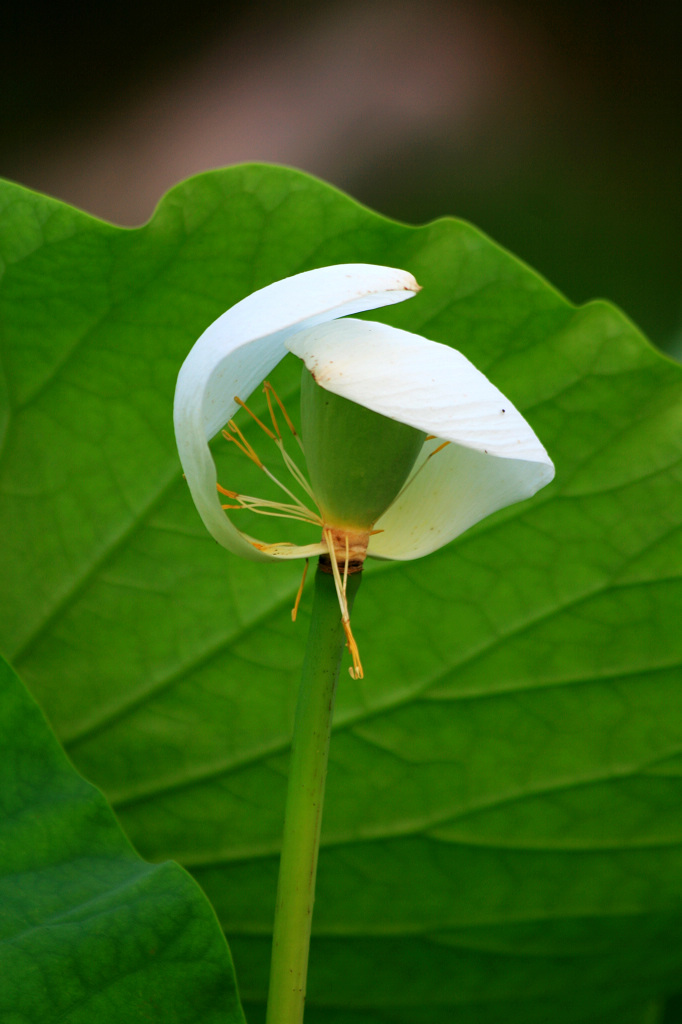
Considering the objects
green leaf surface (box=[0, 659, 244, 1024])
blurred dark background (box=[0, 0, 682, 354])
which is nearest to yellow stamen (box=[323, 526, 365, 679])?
green leaf surface (box=[0, 659, 244, 1024])

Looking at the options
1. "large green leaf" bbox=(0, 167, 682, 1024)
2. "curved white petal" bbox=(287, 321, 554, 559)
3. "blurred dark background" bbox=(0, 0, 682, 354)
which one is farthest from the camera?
"blurred dark background" bbox=(0, 0, 682, 354)

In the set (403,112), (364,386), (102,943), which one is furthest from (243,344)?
(403,112)

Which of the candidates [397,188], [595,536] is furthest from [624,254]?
[595,536]

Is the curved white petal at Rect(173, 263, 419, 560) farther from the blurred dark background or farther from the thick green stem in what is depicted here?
the blurred dark background

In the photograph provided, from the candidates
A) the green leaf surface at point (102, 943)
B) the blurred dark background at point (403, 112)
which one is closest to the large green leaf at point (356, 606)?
the green leaf surface at point (102, 943)

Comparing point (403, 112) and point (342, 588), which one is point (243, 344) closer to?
point (342, 588)

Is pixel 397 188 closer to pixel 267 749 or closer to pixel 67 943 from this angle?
pixel 267 749

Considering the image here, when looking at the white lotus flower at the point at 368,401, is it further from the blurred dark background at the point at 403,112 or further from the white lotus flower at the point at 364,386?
the blurred dark background at the point at 403,112
